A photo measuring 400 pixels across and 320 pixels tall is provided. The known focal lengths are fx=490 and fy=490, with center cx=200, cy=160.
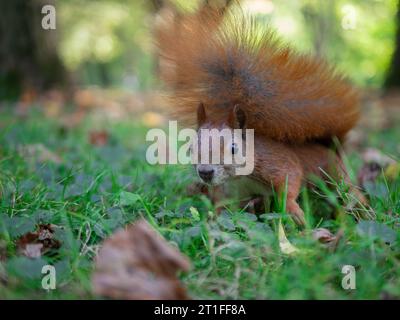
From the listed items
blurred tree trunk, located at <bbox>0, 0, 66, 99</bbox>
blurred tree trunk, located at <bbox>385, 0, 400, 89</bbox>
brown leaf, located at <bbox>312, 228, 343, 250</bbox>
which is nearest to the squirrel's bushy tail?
brown leaf, located at <bbox>312, 228, 343, 250</bbox>

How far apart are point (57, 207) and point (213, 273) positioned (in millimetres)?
678

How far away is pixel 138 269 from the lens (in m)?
1.19

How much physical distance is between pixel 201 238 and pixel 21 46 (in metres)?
4.24

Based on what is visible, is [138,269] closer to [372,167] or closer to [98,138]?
[372,167]

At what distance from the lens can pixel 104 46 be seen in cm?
1281

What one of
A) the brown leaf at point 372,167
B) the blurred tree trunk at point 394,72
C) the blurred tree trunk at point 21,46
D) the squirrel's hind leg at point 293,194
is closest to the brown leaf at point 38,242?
the squirrel's hind leg at point 293,194

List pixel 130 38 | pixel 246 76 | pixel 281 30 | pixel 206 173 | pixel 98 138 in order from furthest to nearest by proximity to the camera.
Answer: pixel 130 38 → pixel 281 30 → pixel 98 138 → pixel 246 76 → pixel 206 173

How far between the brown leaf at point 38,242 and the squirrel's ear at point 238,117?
27.8 inches

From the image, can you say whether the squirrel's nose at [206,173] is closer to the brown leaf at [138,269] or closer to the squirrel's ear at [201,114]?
the squirrel's ear at [201,114]

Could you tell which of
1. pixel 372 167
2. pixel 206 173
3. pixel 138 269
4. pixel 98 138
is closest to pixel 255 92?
pixel 206 173

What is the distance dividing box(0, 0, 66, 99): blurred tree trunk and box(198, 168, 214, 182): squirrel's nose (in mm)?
3832

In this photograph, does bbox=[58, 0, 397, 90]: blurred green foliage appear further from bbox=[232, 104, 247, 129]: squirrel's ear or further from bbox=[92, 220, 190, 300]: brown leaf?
bbox=[92, 220, 190, 300]: brown leaf

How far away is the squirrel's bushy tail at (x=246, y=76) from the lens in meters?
1.76
